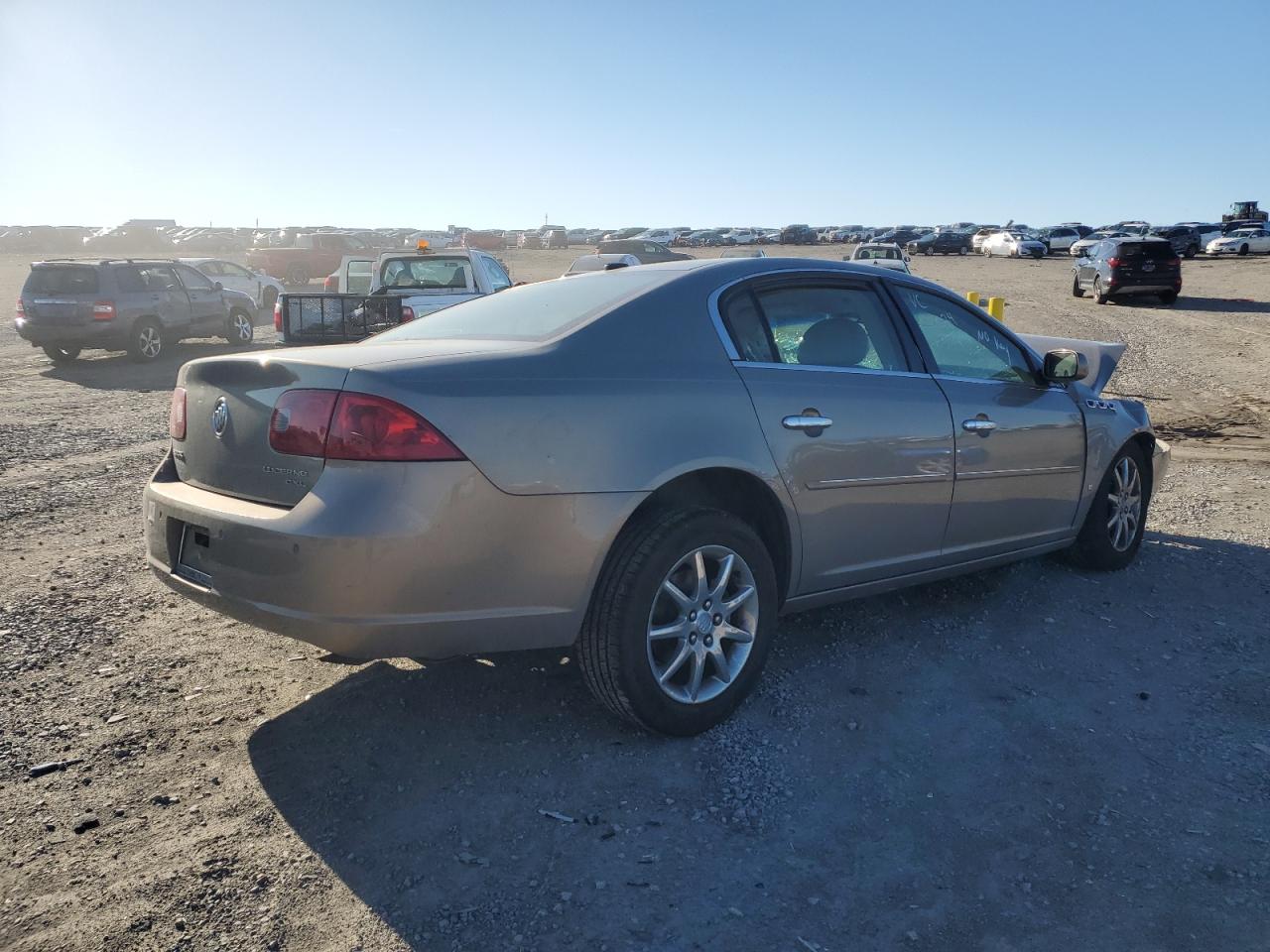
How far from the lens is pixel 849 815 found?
326 cm

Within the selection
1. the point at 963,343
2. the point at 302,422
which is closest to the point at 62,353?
the point at 302,422

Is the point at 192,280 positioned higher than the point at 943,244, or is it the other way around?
the point at 943,244

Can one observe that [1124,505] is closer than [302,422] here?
No

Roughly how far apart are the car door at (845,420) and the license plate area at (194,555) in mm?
1923

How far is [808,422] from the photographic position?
13.0ft

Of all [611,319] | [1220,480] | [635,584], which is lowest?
[1220,480]

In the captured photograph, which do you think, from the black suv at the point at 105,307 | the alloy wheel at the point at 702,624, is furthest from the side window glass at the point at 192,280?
the alloy wheel at the point at 702,624

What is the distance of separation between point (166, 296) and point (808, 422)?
15.5 meters

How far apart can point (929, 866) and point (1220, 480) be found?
6209 mm

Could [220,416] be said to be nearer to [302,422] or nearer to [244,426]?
[244,426]

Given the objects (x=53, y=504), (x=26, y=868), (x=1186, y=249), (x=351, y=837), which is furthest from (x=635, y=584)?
(x=1186, y=249)

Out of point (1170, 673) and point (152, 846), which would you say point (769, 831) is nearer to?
point (152, 846)

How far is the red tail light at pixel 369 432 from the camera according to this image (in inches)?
123

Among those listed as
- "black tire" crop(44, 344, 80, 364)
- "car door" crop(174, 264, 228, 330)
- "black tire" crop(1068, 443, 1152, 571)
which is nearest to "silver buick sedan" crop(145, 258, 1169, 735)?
"black tire" crop(1068, 443, 1152, 571)
